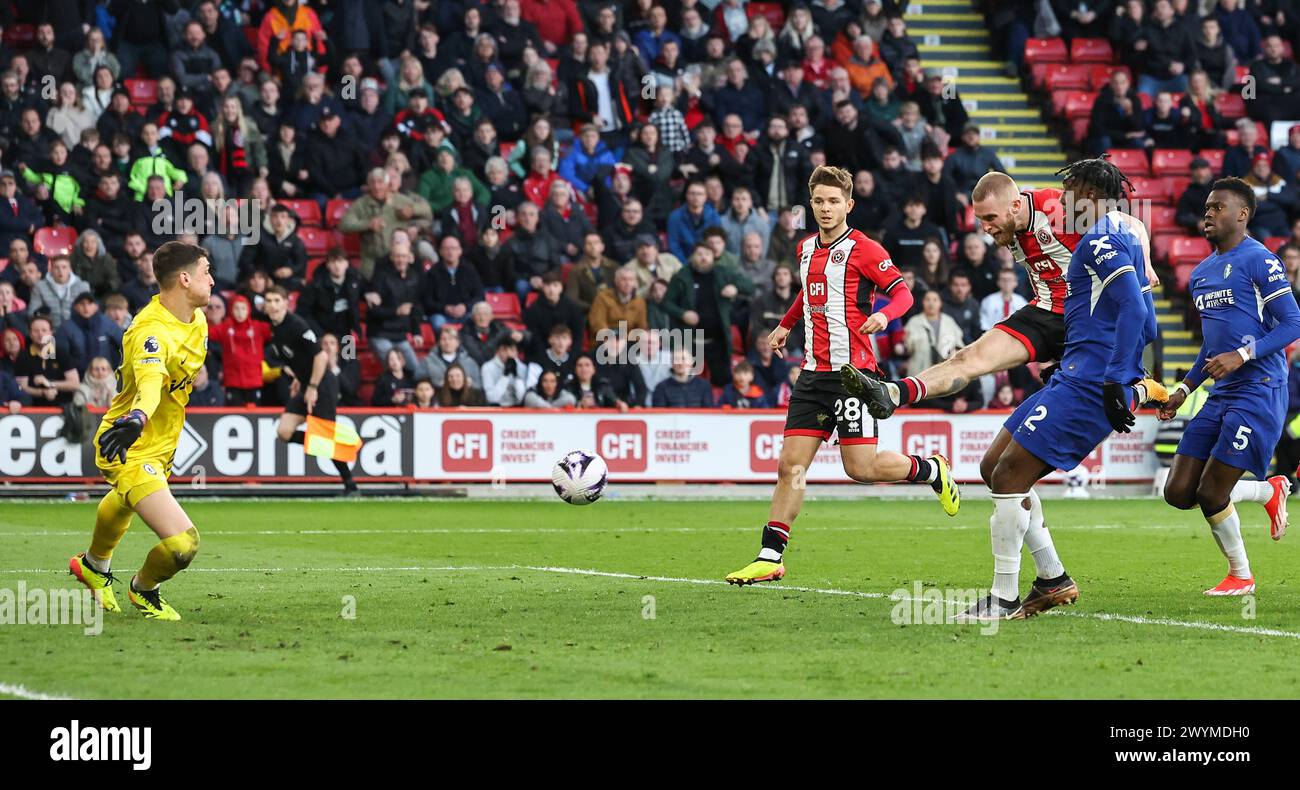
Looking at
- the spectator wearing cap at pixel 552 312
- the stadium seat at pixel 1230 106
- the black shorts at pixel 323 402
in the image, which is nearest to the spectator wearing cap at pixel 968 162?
the stadium seat at pixel 1230 106

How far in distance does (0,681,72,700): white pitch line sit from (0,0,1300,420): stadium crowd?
1437cm

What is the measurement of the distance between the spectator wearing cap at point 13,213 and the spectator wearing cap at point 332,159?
11.6ft

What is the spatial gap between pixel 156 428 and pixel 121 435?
863mm

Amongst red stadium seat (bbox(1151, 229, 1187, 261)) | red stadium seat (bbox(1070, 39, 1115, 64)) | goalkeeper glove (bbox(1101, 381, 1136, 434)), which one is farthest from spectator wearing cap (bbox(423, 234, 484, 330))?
goalkeeper glove (bbox(1101, 381, 1136, 434))

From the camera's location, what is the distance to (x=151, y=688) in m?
6.57

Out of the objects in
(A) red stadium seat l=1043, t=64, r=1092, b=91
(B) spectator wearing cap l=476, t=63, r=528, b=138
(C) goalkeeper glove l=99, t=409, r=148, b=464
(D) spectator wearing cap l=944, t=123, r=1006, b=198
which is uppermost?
(A) red stadium seat l=1043, t=64, r=1092, b=91

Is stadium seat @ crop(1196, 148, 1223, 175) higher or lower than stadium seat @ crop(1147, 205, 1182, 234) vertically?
higher

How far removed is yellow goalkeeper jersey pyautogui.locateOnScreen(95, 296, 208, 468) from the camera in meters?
8.76

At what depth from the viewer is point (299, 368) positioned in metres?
19.5

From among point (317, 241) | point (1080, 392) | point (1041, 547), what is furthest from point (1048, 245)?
point (317, 241)

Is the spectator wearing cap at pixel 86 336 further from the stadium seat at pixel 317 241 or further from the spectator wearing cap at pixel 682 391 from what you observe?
the spectator wearing cap at pixel 682 391

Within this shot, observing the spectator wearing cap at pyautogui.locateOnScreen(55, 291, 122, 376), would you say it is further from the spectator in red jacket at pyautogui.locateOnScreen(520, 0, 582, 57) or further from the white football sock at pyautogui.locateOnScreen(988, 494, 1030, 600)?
the white football sock at pyautogui.locateOnScreen(988, 494, 1030, 600)

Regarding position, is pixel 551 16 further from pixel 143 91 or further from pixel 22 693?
pixel 22 693

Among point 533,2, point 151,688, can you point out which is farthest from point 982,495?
point 151,688
